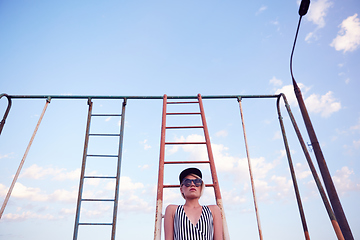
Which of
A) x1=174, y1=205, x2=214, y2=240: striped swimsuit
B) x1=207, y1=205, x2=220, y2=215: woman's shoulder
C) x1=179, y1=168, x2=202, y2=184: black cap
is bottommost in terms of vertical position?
x1=174, y1=205, x2=214, y2=240: striped swimsuit

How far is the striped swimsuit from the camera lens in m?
2.25

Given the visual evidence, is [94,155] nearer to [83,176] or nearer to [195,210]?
[83,176]

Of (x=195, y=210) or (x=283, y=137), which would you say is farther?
(x=283, y=137)

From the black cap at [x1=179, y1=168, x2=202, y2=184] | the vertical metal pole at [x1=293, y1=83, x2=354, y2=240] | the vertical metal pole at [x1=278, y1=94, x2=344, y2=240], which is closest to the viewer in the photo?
the vertical metal pole at [x1=293, y1=83, x2=354, y2=240]

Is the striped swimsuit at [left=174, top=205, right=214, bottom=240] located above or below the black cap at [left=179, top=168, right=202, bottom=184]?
below

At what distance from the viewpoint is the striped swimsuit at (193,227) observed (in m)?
2.25

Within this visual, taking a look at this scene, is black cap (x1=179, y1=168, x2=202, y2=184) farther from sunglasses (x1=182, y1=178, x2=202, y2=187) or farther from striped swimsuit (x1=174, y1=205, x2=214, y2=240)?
striped swimsuit (x1=174, y1=205, x2=214, y2=240)

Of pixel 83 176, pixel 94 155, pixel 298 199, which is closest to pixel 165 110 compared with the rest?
pixel 94 155

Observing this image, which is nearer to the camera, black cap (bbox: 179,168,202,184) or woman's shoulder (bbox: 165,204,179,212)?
woman's shoulder (bbox: 165,204,179,212)

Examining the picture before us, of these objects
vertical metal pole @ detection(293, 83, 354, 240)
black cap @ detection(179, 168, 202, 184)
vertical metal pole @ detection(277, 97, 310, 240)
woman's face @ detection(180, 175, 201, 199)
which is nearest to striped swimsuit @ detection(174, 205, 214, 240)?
woman's face @ detection(180, 175, 201, 199)

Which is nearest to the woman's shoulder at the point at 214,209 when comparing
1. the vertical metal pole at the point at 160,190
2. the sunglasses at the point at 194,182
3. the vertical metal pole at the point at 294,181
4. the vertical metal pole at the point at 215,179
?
the vertical metal pole at the point at 215,179

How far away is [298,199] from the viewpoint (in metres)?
3.71

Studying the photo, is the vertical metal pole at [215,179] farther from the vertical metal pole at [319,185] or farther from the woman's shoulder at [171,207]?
the vertical metal pole at [319,185]

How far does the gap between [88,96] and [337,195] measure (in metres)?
3.93
